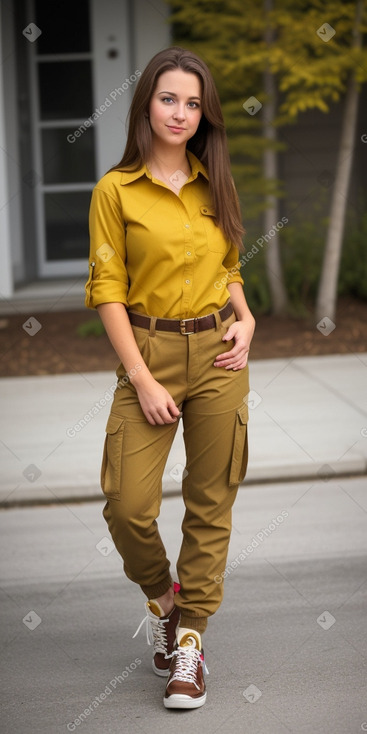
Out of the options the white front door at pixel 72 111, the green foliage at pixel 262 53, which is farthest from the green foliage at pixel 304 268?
the white front door at pixel 72 111

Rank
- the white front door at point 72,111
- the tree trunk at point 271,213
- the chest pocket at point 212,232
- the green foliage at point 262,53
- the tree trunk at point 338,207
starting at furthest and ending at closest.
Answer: the white front door at point 72,111 < the tree trunk at point 271,213 < the tree trunk at point 338,207 < the green foliage at point 262,53 < the chest pocket at point 212,232

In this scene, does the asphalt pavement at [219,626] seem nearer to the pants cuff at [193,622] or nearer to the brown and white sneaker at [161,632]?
the brown and white sneaker at [161,632]

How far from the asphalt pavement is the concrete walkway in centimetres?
24

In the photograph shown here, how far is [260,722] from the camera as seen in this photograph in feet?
9.83

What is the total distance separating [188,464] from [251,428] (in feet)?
10.2

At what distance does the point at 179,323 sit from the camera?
2.96m

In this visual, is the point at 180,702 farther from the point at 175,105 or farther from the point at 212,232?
the point at 175,105

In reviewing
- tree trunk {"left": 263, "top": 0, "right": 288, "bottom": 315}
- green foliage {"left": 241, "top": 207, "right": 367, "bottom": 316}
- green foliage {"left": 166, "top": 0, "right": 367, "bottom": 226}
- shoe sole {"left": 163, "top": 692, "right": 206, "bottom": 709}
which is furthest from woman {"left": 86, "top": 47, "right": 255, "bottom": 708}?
green foliage {"left": 241, "top": 207, "right": 367, "bottom": 316}

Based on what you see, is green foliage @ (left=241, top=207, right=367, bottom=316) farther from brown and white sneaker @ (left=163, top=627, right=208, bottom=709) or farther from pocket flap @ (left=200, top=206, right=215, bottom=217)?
brown and white sneaker @ (left=163, top=627, right=208, bottom=709)

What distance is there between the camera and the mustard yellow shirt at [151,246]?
2.90 meters

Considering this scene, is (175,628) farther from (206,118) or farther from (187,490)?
(206,118)

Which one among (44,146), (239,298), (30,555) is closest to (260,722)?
(239,298)

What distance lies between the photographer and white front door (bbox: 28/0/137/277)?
10523mm

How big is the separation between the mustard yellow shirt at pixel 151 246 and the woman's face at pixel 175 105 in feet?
0.44
